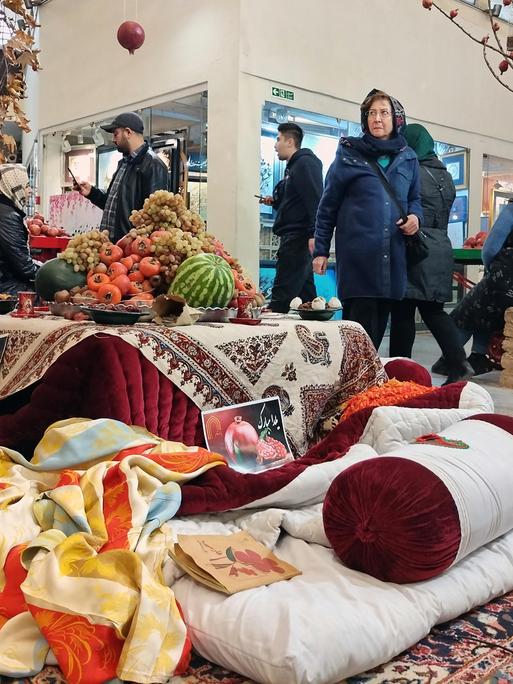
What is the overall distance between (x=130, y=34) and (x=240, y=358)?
5405mm

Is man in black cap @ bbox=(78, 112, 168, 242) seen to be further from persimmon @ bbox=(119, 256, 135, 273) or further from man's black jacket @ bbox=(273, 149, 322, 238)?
persimmon @ bbox=(119, 256, 135, 273)

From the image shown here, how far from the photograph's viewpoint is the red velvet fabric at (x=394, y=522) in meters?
1.42

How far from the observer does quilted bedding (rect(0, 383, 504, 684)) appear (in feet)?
4.00

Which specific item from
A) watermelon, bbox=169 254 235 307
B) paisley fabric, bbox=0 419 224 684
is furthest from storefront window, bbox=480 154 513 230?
paisley fabric, bbox=0 419 224 684

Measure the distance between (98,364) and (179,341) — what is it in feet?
0.96

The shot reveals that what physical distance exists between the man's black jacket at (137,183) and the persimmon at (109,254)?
5.53 ft

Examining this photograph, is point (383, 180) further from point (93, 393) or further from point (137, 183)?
point (93, 393)

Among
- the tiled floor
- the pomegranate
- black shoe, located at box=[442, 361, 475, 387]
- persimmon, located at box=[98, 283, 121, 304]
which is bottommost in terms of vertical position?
the tiled floor

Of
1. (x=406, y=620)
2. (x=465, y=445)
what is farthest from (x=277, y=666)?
(x=465, y=445)

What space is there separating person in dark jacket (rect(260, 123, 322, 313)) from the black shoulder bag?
1.25m

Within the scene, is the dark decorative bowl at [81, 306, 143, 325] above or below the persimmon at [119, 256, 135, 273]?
below

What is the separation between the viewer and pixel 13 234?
4.50 meters

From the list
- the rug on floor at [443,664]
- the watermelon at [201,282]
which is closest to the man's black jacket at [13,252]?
the watermelon at [201,282]

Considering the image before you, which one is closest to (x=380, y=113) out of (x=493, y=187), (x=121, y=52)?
(x=121, y=52)
